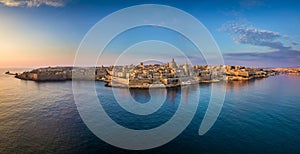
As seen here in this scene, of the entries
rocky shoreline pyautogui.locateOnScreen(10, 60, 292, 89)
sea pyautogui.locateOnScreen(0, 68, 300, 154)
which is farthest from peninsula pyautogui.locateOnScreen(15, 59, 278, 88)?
sea pyautogui.locateOnScreen(0, 68, 300, 154)

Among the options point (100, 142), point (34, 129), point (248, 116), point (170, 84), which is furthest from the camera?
point (170, 84)

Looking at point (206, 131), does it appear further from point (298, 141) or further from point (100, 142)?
point (100, 142)

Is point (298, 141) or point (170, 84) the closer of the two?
point (298, 141)

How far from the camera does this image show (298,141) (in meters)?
9.16

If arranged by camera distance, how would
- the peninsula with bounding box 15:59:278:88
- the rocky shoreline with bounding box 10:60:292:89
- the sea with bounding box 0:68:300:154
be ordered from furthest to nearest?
the peninsula with bounding box 15:59:278:88 < the rocky shoreline with bounding box 10:60:292:89 < the sea with bounding box 0:68:300:154

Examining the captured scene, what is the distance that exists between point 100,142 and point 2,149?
13.0 feet

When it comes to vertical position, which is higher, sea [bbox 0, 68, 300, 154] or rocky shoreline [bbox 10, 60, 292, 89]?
rocky shoreline [bbox 10, 60, 292, 89]

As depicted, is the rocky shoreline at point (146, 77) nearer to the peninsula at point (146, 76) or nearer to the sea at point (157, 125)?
the peninsula at point (146, 76)

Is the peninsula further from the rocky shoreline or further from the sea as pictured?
the sea

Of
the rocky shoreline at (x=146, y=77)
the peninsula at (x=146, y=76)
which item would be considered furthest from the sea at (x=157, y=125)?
the peninsula at (x=146, y=76)

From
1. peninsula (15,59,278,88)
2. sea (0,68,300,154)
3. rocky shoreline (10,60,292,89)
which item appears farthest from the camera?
peninsula (15,59,278,88)

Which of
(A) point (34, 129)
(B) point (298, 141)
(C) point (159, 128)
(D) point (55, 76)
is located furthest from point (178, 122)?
(D) point (55, 76)

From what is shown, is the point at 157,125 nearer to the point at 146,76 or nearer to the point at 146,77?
the point at 146,77

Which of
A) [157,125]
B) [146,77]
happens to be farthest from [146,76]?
[157,125]
